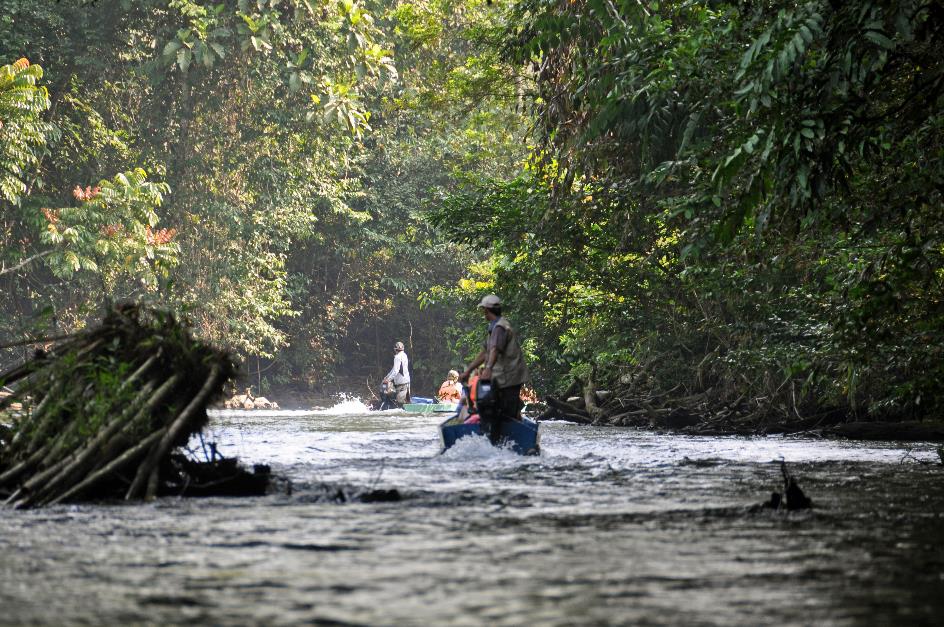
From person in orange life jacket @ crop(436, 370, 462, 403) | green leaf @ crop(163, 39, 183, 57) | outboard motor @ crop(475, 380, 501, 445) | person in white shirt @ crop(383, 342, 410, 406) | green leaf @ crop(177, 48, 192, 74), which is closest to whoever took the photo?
outboard motor @ crop(475, 380, 501, 445)

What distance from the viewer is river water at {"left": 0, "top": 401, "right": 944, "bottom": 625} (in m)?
4.66

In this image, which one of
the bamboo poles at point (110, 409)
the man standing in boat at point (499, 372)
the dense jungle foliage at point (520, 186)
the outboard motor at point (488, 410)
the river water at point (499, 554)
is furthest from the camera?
the outboard motor at point (488, 410)

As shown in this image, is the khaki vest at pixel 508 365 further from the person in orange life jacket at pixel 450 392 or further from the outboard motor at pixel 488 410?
the person in orange life jacket at pixel 450 392

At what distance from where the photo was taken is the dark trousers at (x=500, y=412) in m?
14.3

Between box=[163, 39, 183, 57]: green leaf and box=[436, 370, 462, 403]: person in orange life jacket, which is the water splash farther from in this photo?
box=[163, 39, 183, 57]: green leaf

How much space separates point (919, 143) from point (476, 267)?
3075 centimetres

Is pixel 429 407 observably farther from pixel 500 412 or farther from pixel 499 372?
pixel 499 372

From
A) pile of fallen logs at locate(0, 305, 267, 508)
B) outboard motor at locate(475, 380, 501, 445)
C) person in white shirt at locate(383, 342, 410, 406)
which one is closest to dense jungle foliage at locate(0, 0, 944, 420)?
pile of fallen logs at locate(0, 305, 267, 508)

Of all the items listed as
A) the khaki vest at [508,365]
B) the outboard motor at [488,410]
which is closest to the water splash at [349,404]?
the outboard motor at [488,410]

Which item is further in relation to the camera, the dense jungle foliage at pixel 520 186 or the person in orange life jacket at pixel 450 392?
the person in orange life jacket at pixel 450 392

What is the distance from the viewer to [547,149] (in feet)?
70.2

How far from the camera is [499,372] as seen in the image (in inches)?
558

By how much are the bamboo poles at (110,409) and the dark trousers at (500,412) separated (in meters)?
4.64

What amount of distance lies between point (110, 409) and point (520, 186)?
1539cm
